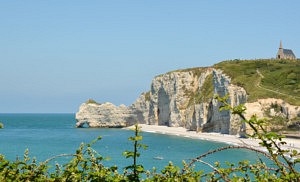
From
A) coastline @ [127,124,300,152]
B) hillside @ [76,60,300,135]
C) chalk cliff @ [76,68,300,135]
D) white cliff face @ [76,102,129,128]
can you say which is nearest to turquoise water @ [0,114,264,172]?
coastline @ [127,124,300,152]

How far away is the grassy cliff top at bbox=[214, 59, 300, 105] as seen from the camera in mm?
82150

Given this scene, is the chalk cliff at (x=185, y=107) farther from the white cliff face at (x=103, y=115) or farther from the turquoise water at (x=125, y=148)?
the turquoise water at (x=125, y=148)

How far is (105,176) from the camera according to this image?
396 centimetres

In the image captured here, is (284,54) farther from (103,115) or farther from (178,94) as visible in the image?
(103,115)

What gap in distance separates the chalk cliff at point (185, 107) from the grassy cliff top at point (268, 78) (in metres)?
2.23

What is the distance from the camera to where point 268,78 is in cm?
9631

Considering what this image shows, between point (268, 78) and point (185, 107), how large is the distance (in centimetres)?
2298

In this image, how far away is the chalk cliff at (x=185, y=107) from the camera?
82250 mm

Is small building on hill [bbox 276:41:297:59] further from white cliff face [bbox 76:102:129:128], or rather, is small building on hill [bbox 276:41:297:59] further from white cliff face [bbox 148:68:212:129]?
white cliff face [bbox 76:102:129:128]

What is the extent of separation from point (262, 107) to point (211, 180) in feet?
251

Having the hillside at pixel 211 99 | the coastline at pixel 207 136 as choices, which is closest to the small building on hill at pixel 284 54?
the hillside at pixel 211 99

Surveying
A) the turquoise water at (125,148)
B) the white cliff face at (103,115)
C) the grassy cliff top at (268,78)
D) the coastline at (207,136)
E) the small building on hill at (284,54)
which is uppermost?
the small building on hill at (284,54)

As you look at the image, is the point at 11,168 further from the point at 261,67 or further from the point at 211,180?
the point at 261,67

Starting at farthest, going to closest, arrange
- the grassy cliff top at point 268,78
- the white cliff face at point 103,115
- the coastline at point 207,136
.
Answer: the white cliff face at point 103,115, the grassy cliff top at point 268,78, the coastline at point 207,136
